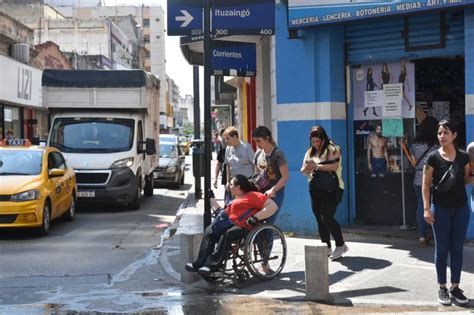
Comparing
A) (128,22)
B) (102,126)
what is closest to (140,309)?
(102,126)

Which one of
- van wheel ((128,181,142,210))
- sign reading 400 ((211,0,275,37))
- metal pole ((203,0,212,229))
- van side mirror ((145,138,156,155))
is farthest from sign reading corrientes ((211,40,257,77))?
van wheel ((128,181,142,210))

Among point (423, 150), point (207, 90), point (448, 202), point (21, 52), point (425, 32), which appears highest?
point (21, 52)

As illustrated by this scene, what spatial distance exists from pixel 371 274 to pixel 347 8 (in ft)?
13.2

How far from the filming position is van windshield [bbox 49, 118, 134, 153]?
15.0 meters

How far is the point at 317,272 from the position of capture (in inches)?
250

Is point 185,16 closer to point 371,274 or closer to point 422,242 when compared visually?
point 371,274

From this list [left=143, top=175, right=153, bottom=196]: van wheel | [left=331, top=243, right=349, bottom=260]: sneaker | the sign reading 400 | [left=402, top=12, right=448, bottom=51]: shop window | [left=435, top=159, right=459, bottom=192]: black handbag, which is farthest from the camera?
[left=143, top=175, right=153, bottom=196]: van wheel

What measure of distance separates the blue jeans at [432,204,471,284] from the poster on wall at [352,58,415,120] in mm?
3860

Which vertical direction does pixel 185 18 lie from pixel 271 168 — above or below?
above

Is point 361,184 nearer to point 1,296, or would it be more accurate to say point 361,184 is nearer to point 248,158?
point 248,158

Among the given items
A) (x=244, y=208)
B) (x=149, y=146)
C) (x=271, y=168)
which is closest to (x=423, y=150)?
(x=271, y=168)

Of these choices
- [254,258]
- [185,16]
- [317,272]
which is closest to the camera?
[317,272]

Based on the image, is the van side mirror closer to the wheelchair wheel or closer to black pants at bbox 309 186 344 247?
black pants at bbox 309 186 344 247

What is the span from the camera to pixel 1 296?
22.7 ft
